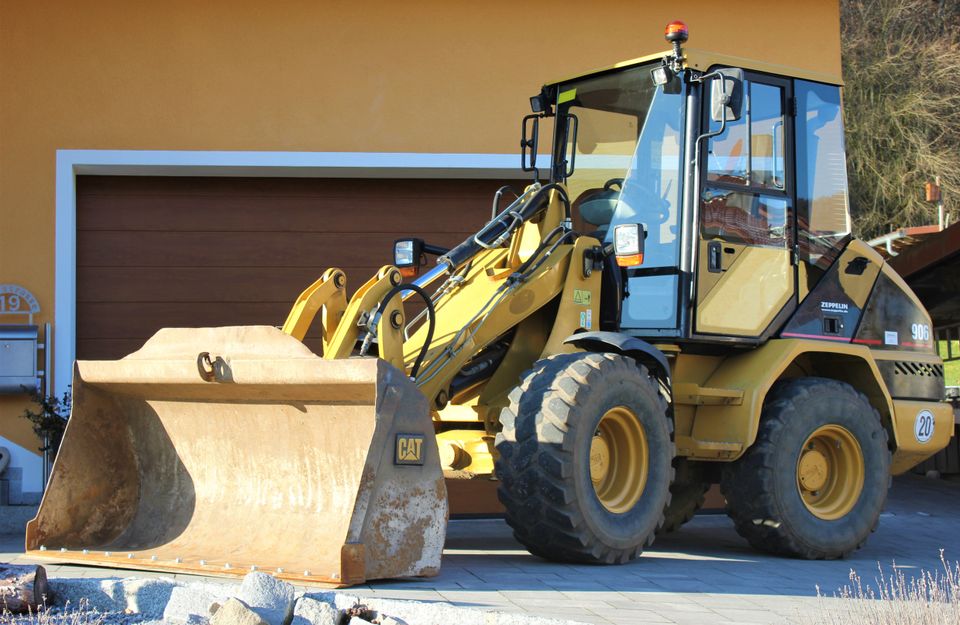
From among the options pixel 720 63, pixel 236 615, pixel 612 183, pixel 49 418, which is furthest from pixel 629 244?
pixel 49 418

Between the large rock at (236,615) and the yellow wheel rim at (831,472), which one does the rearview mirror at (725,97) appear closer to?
the yellow wheel rim at (831,472)

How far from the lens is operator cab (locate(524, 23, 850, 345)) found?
313 inches

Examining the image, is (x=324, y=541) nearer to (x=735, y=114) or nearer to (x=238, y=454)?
(x=238, y=454)

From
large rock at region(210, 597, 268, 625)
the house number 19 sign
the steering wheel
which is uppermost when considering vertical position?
the steering wheel

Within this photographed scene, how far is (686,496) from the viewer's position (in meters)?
9.21

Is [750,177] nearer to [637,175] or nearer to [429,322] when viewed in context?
[637,175]

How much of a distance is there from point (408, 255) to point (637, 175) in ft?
5.33

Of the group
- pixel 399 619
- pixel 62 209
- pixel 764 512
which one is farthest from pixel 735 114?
pixel 62 209

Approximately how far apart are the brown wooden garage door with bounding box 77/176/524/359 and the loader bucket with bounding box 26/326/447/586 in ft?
11.9

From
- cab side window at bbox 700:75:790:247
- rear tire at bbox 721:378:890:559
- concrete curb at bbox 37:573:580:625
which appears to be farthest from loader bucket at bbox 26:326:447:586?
cab side window at bbox 700:75:790:247

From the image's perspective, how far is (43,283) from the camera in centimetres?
1029

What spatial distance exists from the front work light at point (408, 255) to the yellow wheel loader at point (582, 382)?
0.02 meters

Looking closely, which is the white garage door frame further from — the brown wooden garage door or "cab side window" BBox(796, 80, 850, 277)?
"cab side window" BBox(796, 80, 850, 277)

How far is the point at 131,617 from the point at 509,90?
6.63 metres
